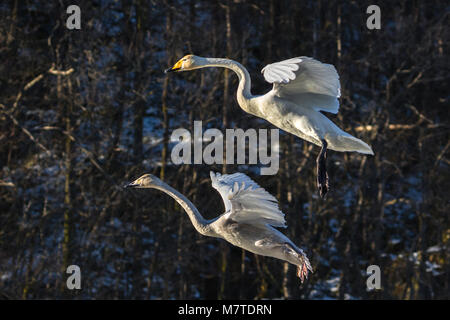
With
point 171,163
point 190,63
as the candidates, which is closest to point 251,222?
point 190,63

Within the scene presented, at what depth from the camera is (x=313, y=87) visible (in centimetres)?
673

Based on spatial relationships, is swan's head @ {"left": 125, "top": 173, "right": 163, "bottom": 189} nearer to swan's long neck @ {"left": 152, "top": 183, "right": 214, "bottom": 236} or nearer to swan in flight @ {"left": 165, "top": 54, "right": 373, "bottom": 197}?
swan's long neck @ {"left": 152, "top": 183, "right": 214, "bottom": 236}

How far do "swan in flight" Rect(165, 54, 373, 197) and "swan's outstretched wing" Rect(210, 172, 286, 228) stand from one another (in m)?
0.46

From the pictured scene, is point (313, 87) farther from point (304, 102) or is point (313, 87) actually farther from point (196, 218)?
point (196, 218)

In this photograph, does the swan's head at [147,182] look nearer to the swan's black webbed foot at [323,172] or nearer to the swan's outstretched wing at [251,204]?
the swan's outstretched wing at [251,204]

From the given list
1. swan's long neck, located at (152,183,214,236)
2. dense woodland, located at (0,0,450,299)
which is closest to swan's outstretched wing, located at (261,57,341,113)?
swan's long neck, located at (152,183,214,236)

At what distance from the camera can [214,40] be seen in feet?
54.5

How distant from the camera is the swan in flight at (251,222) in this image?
622cm
